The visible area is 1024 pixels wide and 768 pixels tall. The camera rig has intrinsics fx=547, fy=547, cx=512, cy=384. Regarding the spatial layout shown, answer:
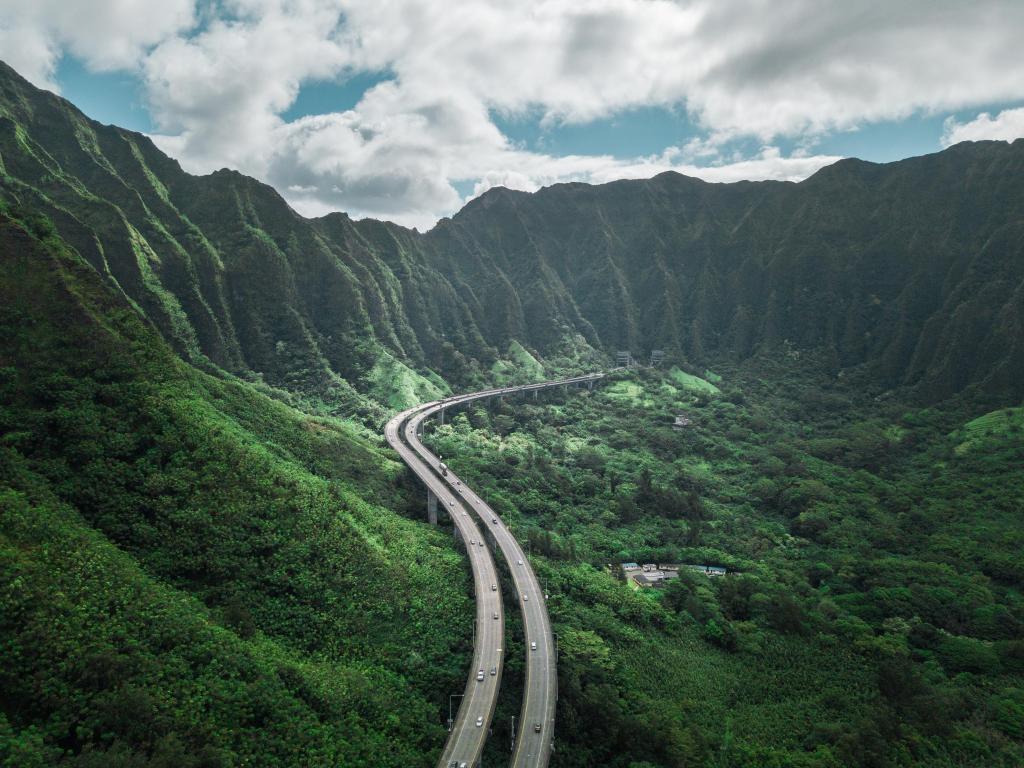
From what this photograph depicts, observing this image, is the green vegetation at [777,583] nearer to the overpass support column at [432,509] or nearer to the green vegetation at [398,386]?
the overpass support column at [432,509]

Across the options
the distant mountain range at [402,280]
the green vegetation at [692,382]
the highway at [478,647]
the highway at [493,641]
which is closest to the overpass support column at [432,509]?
the highway at [478,647]

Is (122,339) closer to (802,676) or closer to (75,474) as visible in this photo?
(75,474)

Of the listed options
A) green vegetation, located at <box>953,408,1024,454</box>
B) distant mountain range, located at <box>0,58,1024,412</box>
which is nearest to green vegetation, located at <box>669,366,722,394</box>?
distant mountain range, located at <box>0,58,1024,412</box>

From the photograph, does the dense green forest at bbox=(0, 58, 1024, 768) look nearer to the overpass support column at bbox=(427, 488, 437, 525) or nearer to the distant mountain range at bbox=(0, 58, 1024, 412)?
the distant mountain range at bbox=(0, 58, 1024, 412)

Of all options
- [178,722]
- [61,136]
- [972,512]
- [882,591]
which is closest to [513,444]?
[882,591]

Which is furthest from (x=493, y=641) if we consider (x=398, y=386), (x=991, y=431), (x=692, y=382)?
(x=692, y=382)

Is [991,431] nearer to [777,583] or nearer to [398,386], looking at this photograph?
[777,583]
